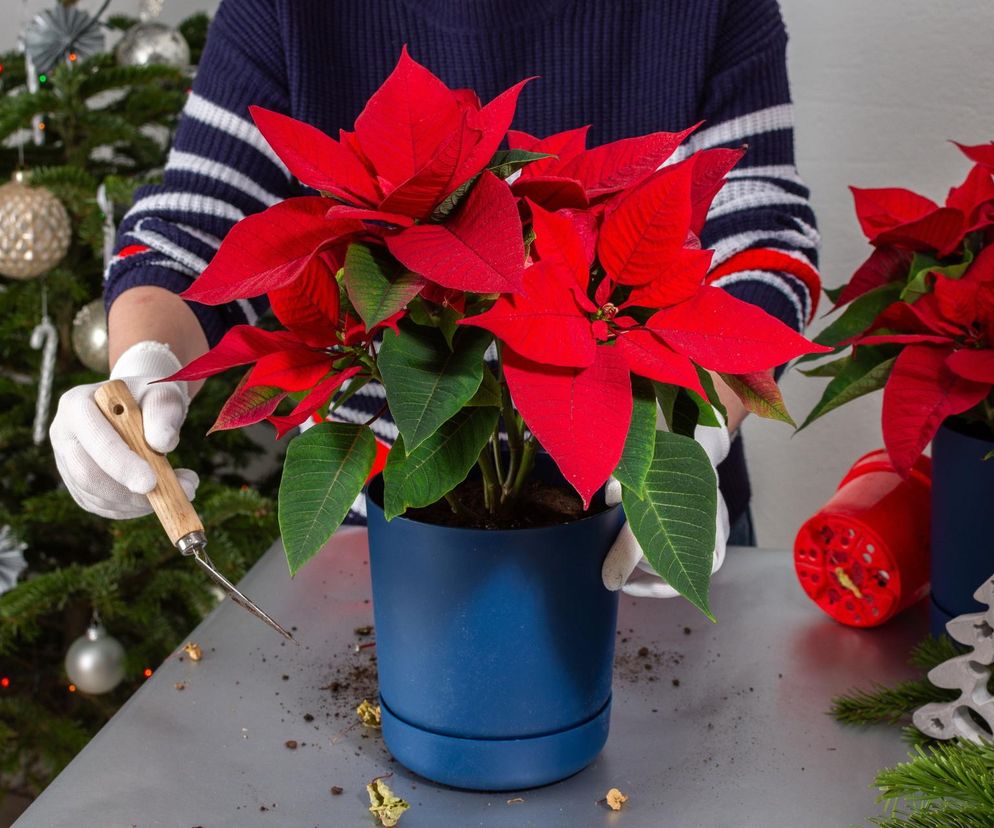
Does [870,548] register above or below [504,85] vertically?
below

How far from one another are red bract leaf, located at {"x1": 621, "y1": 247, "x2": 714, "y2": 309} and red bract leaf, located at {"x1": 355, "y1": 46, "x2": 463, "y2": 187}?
0.11 meters

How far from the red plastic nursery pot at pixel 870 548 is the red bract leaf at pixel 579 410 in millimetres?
386

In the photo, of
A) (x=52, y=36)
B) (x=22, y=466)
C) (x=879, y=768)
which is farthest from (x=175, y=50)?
(x=879, y=768)

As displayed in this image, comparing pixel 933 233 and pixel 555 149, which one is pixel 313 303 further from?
pixel 933 233

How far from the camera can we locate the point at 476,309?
0.47 m

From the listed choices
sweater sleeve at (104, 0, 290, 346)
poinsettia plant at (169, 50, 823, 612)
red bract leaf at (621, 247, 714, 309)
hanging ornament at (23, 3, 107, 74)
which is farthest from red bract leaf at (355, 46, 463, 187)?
hanging ornament at (23, 3, 107, 74)

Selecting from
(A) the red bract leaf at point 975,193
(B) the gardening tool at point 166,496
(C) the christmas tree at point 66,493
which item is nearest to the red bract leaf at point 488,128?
(B) the gardening tool at point 166,496

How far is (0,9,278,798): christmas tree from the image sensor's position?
1572 mm

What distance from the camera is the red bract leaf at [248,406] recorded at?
487 millimetres

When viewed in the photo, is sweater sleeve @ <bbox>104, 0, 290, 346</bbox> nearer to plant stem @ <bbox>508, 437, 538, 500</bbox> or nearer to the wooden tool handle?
the wooden tool handle

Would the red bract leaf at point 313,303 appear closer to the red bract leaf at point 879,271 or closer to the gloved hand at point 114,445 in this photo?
the gloved hand at point 114,445

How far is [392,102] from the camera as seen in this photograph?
432 millimetres

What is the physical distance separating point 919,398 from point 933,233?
0.42 ft

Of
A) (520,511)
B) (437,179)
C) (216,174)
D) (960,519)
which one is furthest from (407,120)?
(216,174)
